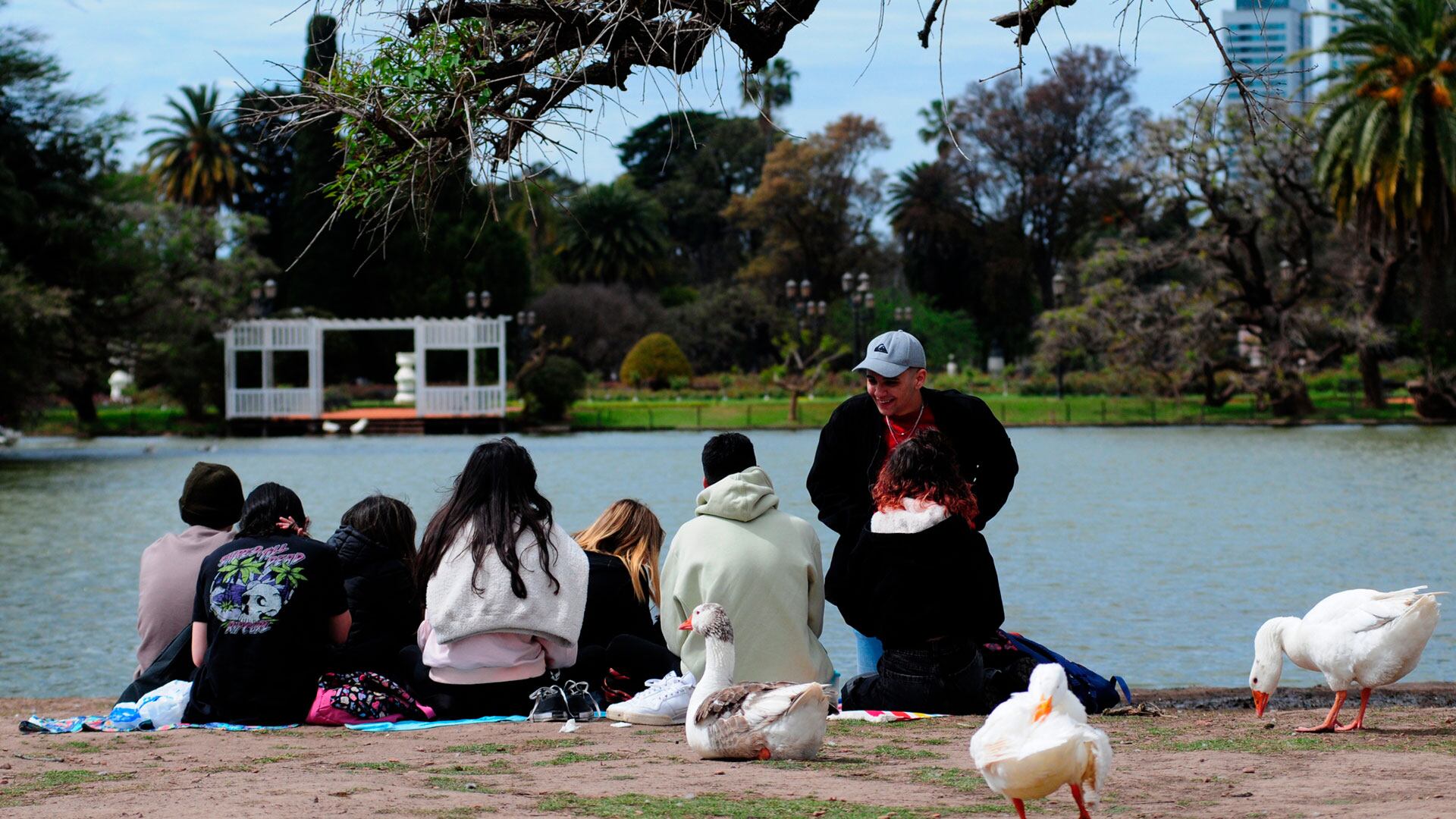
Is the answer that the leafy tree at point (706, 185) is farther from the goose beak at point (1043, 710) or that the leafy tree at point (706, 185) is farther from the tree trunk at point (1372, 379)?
the goose beak at point (1043, 710)

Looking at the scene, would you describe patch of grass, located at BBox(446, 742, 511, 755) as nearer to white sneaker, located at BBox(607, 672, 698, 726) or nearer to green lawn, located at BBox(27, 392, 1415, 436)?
white sneaker, located at BBox(607, 672, 698, 726)

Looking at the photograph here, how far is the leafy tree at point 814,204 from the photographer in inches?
2466

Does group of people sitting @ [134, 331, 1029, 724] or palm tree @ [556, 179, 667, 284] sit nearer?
group of people sitting @ [134, 331, 1029, 724]

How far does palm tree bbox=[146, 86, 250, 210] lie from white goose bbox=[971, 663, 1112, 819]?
5641cm

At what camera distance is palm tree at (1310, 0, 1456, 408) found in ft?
126

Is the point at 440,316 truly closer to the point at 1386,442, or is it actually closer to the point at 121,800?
the point at 1386,442

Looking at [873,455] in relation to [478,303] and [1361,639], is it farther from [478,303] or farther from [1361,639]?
[478,303]

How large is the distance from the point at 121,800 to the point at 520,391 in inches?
1488

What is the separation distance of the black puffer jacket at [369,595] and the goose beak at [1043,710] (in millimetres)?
2987

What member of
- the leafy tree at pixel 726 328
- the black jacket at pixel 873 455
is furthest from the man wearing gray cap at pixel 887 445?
the leafy tree at pixel 726 328

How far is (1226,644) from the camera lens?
Answer: 9578 millimetres

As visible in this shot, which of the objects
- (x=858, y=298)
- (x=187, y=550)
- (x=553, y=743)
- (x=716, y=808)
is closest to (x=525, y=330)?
(x=858, y=298)

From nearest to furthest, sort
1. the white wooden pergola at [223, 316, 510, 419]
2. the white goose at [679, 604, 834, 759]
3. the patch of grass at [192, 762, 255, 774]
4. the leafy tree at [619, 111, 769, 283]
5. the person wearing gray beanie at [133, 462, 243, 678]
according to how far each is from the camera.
→ the patch of grass at [192, 762, 255, 774]
the white goose at [679, 604, 834, 759]
the person wearing gray beanie at [133, 462, 243, 678]
the white wooden pergola at [223, 316, 510, 419]
the leafy tree at [619, 111, 769, 283]

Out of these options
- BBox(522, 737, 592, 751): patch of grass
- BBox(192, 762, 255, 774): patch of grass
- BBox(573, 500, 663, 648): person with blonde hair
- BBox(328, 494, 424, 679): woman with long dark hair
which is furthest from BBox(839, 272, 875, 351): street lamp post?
BBox(192, 762, 255, 774): patch of grass
